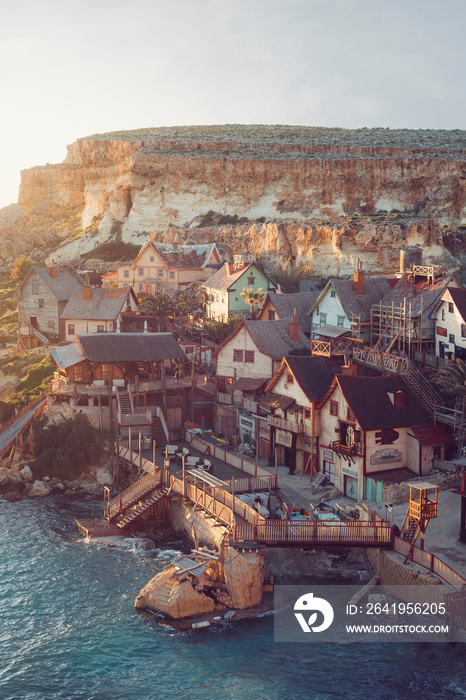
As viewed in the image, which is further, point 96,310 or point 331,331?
point 96,310

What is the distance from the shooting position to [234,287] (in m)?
75.8

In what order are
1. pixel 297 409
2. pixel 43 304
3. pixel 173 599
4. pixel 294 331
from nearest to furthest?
pixel 173 599, pixel 297 409, pixel 294 331, pixel 43 304

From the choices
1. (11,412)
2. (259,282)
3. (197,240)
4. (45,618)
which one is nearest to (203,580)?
(45,618)

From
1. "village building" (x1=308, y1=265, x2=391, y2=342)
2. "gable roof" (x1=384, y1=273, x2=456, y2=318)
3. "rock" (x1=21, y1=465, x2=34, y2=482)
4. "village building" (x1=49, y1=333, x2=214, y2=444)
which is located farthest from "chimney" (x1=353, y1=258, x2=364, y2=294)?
"rock" (x1=21, y1=465, x2=34, y2=482)

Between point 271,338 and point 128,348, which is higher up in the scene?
point 271,338

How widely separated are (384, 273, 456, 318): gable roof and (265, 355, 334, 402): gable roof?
30.3 feet

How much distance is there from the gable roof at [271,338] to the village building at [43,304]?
997 inches

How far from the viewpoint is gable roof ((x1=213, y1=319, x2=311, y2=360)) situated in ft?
189

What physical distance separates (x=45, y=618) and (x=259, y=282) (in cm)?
4655

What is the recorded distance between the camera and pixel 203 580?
36.9 meters

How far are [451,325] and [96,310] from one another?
3481 cm

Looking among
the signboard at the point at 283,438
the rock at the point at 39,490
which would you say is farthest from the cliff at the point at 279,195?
the rock at the point at 39,490

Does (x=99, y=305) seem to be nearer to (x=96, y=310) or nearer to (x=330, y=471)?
(x=96, y=310)

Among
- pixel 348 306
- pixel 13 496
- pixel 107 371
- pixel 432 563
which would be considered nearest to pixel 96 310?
pixel 107 371
